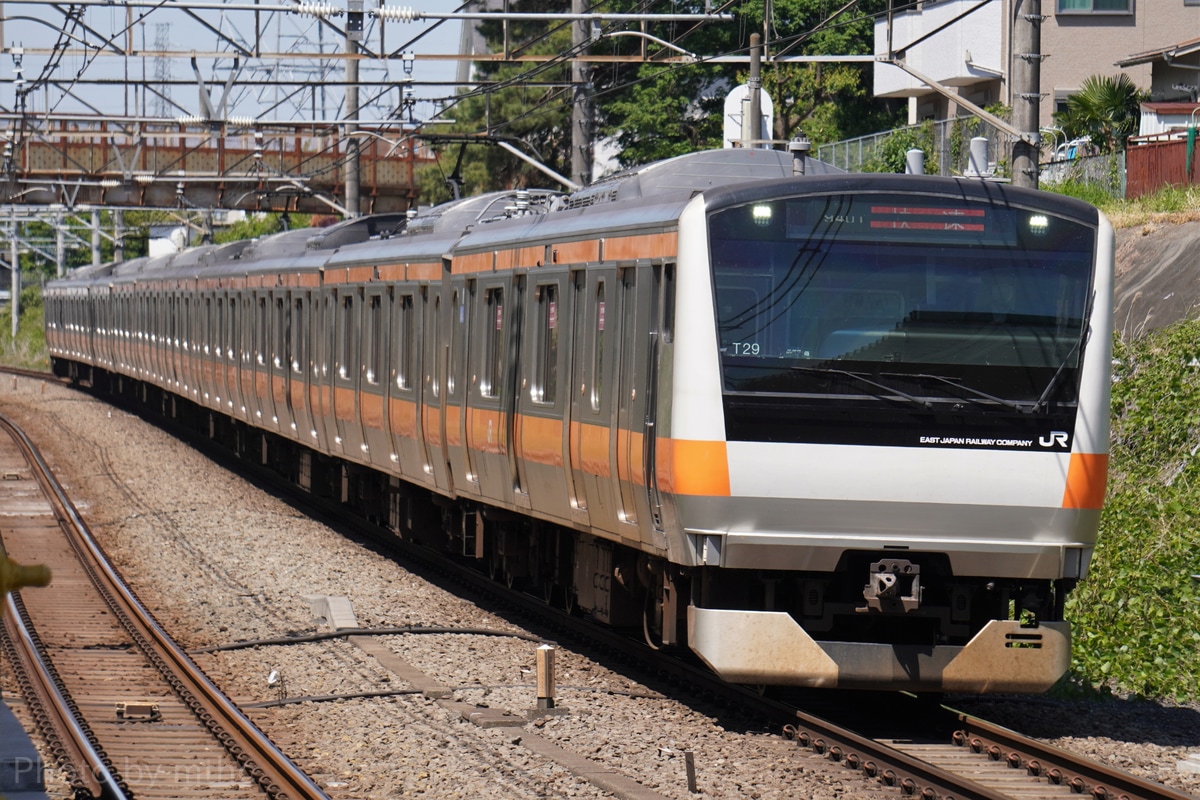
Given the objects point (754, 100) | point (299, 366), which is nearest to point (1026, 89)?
point (754, 100)

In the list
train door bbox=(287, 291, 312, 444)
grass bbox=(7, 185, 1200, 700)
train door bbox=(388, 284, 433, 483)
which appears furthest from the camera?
train door bbox=(287, 291, 312, 444)

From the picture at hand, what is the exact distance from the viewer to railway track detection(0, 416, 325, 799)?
8.75 m

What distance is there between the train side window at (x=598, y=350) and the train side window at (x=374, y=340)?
6.43m

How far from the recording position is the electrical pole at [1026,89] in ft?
42.6

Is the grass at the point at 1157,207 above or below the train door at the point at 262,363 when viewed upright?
above

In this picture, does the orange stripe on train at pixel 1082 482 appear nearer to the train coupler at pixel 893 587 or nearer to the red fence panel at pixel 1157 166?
the train coupler at pixel 893 587

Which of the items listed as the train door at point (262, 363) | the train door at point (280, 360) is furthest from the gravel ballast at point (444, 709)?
the train door at point (262, 363)

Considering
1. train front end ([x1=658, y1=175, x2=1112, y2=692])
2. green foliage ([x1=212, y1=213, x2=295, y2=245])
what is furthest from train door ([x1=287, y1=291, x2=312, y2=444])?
green foliage ([x1=212, y1=213, x2=295, y2=245])

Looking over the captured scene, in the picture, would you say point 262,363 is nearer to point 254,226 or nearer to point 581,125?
point 581,125

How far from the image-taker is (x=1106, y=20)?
1425 inches

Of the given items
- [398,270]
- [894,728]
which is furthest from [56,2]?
[894,728]

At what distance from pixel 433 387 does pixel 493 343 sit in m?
1.85

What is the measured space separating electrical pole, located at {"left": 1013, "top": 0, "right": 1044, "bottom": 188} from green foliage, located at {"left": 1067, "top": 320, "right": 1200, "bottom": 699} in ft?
8.64

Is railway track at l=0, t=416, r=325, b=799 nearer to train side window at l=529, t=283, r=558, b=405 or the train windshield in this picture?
train side window at l=529, t=283, r=558, b=405
